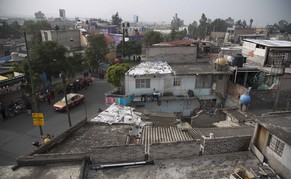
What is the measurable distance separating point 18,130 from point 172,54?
64.2 ft

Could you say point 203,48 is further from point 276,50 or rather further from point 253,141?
point 253,141

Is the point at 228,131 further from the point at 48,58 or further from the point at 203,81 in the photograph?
the point at 48,58

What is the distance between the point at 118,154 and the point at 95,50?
29.8 meters

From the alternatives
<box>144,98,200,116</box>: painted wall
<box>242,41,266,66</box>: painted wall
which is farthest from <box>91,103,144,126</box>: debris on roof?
<box>242,41,266,66</box>: painted wall

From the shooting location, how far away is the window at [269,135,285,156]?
9.38 metres

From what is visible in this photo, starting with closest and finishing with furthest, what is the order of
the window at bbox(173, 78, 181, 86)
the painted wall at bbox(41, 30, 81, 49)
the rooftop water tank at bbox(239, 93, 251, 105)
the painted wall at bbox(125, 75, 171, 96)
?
the rooftop water tank at bbox(239, 93, 251, 105)
the painted wall at bbox(125, 75, 171, 96)
the window at bbox(173, 78, 181, 86)
the painted wall at bbox(41, 30, 81, 49)

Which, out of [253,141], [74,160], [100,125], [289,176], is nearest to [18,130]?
[100,125]

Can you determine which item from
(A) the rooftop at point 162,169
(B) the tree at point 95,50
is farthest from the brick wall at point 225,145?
(B) the tree at point 95,50

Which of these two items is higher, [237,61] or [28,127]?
[237,61]

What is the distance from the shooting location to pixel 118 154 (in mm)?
10117

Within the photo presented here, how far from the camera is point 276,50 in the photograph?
25.1m

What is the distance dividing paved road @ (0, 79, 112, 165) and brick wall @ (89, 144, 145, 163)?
8.52m

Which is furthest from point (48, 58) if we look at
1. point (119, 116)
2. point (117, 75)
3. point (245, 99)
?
point (245, 99)

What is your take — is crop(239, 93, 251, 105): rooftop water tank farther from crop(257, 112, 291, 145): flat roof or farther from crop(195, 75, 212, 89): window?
crop(257, 112, 291, 145): flat roof
